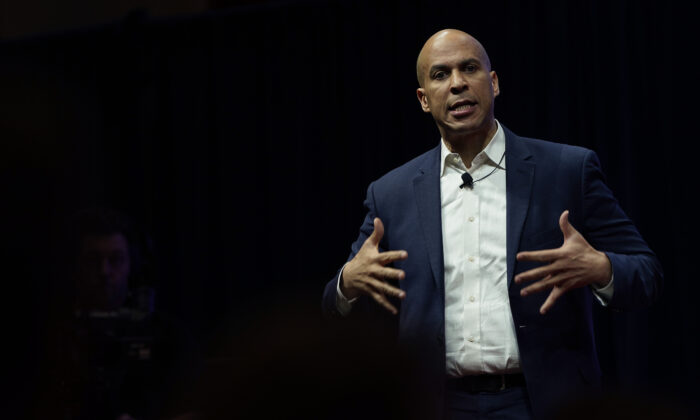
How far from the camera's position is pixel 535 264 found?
227 cm

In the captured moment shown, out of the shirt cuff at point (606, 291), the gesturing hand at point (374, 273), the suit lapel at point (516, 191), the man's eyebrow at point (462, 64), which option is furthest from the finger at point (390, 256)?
the man's eyebrow at point (462, 64)

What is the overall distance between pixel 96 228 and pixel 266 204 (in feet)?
5.13

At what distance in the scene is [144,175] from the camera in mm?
5113

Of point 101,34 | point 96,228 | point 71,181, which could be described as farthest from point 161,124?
point 71,181

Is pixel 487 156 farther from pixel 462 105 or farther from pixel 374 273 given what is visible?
pixel 374 273

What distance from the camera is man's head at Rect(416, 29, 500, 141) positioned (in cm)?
244

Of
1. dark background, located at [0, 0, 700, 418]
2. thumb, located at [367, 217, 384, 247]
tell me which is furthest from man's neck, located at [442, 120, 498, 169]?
dark background, located at [0, 0, 700, 418]

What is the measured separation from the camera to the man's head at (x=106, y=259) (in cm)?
322

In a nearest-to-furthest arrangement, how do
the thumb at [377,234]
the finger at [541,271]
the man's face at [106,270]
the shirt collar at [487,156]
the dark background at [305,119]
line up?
the finger at [541,271]
the thumb at [377,234]
the shirt collar at [487,156]
the man's face at [106,270]
the dark background at [305,119]

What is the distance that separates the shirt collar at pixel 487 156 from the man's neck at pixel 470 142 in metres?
0.02

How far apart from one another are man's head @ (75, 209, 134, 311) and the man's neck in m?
1.58

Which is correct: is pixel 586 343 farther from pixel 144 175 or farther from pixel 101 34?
pixel 101 34

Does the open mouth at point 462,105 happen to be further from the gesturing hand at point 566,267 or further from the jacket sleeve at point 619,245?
the gesturing hand at point 566,267

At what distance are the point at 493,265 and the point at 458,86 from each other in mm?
602
